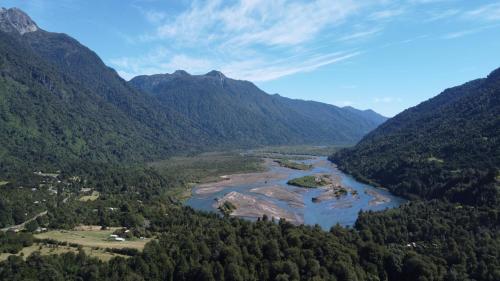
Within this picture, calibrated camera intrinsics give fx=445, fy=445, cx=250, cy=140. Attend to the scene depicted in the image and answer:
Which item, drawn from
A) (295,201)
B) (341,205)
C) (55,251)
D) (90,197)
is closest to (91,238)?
(55,251)

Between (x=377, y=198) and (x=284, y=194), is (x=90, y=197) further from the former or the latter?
(x=377, y=198)

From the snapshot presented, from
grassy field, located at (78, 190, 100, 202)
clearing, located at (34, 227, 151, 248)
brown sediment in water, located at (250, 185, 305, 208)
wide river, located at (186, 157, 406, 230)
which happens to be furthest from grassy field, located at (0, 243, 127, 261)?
brown sediment in water, located at (250, 185, 305, 208)

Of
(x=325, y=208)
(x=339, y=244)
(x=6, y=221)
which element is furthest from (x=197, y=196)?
(x=339, y=244)

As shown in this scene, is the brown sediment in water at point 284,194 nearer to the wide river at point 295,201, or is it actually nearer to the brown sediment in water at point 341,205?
the wide river at point 295,201

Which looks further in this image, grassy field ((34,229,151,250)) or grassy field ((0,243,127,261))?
grassy field ((34,229,151,250))

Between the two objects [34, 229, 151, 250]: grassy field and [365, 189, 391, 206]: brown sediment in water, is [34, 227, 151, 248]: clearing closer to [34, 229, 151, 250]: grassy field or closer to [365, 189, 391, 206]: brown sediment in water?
[34, 229, 151, 250]: grassy field

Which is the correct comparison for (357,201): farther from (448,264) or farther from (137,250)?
(137,250)

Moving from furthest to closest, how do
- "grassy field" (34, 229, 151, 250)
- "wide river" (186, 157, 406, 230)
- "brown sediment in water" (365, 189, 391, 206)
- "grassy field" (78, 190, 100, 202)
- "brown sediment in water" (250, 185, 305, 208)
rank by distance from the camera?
"brown sediment in water" (250, 185, 305, 208)
"brown sediment in water" (365, 189, 391, 206)
"grassy field" (78, 190, 100, 202)
"wide river" (186, 157, 406, 230)
"grassy field" (34, 229, 151, 250)
